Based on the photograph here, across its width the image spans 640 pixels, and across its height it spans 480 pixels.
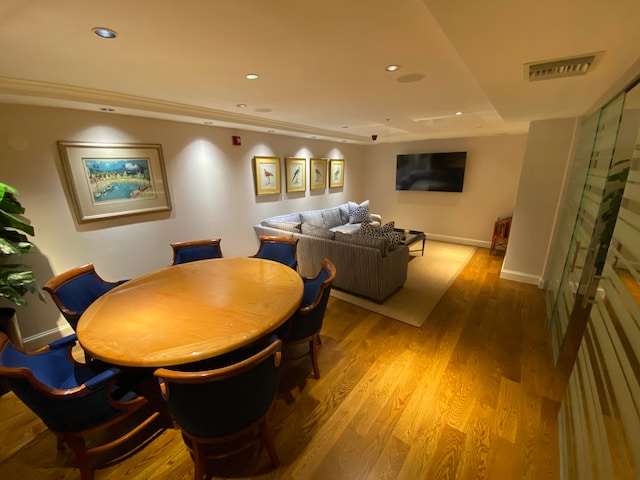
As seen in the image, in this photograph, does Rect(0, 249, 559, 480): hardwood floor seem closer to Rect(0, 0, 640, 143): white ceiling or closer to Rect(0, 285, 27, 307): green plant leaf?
Rect(0, 285, 27, 307): green plant leaf

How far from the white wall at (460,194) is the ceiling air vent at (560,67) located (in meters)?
3.85

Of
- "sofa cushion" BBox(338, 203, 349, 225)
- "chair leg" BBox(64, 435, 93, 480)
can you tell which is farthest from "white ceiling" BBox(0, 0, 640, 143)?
"sofa cushion" BBox(338, 203, 349, 225)

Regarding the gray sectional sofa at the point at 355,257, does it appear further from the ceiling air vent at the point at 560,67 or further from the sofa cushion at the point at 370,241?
the ceiling air vent at the point at 560,67

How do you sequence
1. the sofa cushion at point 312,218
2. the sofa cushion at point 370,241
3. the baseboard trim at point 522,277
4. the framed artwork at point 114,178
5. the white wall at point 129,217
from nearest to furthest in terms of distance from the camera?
the white wall at point 129,217, the framed artwork at point 114,178, the sofa cushion at point 370,241, the baseboard trim at point 522,277, the sofa cushion at point 312,218

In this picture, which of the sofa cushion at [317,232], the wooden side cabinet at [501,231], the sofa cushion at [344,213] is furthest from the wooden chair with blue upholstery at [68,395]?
the wooden side cabinet at [501,231]

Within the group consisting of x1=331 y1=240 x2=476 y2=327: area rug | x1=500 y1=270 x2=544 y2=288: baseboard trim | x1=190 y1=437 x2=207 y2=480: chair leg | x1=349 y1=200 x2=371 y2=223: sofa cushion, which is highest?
x1=349 y1=200 x2=371 y2=223: sofa cushion

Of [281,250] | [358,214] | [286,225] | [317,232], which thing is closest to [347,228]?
[358,214]

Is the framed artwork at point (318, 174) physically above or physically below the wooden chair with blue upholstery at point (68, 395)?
above

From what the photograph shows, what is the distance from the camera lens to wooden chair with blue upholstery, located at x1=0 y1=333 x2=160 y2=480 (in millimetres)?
1131

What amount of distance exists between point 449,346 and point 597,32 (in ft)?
7.43

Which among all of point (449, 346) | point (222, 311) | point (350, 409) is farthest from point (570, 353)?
point (222, 311)

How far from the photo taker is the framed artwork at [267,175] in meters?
4.16

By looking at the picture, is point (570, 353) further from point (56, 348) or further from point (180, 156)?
point (180, 156)

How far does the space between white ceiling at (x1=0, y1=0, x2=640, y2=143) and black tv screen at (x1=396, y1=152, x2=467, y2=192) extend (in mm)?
2641
